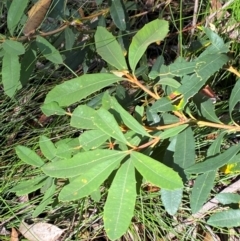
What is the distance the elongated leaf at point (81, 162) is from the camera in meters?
1.24

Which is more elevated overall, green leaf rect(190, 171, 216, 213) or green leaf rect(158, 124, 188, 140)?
green leaf rect(158, 124, 188, 140)

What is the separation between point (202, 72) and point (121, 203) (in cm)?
41

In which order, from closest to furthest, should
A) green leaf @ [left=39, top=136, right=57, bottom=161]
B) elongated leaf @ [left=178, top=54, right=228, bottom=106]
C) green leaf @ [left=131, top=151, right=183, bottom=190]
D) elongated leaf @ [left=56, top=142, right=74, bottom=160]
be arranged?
1. green leaf @ [left=131, top=151, right=183, bottom=190]
2. elongated leaf @ [left=178, top=54, right=228, bottom=106]
3. elongated leaf @ [left=56, top=142, right=74, bottom=160]
4. green leaf @ [left=39, top=136, right=57, bottom=161]

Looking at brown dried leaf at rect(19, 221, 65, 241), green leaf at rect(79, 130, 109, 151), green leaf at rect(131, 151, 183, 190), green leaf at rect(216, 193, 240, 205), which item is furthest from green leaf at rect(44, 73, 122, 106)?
brown dried leaf at rect(19, 221, 65, 241)

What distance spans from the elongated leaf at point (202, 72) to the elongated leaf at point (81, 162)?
0.81 ft

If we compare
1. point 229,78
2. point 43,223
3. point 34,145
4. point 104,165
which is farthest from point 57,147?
point 229,78

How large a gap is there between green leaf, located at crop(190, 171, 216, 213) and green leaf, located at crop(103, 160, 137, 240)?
0.25 metres

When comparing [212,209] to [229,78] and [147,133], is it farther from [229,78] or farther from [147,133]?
[147,133]

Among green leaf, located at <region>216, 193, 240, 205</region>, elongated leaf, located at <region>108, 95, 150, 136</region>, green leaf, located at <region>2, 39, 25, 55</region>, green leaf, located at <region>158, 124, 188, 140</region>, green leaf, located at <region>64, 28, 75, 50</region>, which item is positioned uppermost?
green leaf, located at <region>2, 39, 25, 55</region>

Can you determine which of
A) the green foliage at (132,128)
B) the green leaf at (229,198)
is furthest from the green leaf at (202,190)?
the green leaf at (229,198)

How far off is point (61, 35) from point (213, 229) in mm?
982

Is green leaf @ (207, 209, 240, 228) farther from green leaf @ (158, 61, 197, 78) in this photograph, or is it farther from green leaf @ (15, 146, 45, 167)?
green leaf @ (15, 146, 45, 167)

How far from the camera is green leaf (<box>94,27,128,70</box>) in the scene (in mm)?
1411

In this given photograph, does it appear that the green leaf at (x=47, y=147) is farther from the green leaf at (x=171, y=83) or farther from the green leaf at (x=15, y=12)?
the green leaf at (x=171, y=83)
